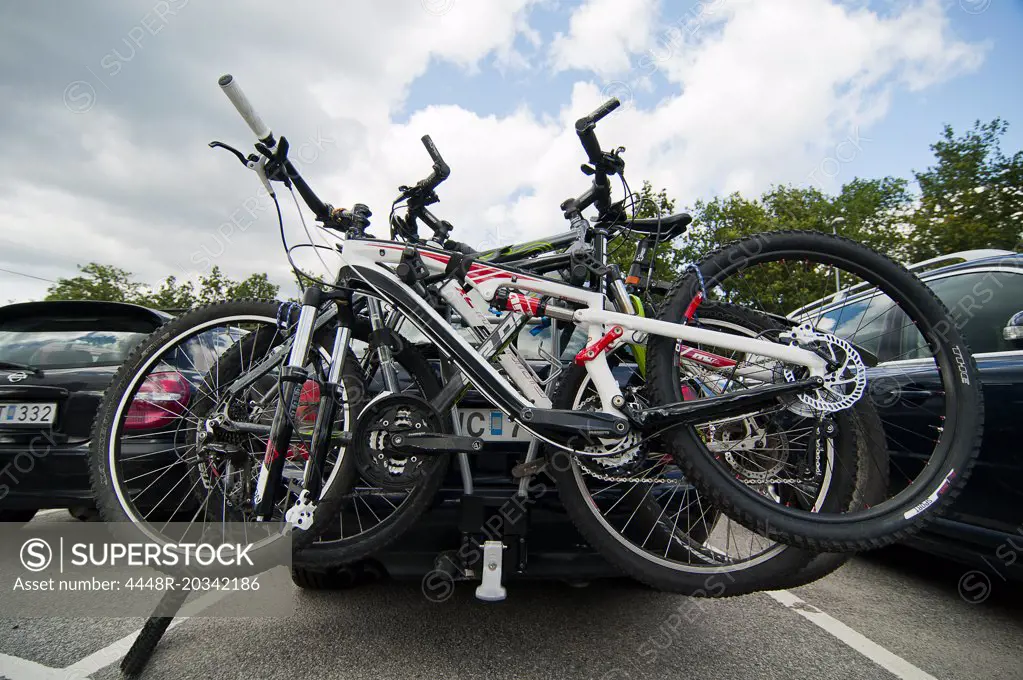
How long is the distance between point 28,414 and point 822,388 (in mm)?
3683

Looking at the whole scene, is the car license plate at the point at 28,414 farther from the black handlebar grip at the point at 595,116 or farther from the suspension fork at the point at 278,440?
the black handlebar grip at the point at 595,116

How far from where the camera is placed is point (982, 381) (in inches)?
100

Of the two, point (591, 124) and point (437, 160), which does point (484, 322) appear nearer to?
point (437, 160)

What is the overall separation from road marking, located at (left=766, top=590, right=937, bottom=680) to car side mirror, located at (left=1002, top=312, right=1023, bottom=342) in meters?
1.53

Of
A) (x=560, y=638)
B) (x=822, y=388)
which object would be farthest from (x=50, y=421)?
(x=822, y=388)

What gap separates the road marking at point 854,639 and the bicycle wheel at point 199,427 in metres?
2.33

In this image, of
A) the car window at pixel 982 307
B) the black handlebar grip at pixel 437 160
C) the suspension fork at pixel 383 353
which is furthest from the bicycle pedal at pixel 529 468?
the car window at pixel 982 307

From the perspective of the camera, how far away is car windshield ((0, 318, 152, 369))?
9.48 feet

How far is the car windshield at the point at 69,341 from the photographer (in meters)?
2.89

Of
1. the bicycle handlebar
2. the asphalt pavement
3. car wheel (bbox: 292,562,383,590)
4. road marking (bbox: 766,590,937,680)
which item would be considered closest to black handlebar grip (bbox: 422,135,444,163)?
the bicycle handlebar

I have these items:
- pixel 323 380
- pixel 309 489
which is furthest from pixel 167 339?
pixel 309 489

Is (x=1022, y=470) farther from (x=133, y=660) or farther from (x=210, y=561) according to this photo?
(x=133, y=660)

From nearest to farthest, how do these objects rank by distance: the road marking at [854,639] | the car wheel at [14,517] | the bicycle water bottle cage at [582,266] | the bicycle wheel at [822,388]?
1. the bicycle wheel at [822,388]
2. the bicycle water bottle cage at [582,266]
3. the road marking at [854,639]
4. the car wheel at [14,517]

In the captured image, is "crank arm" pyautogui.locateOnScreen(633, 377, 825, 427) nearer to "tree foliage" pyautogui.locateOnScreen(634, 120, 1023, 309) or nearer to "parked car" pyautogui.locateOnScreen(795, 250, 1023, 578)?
"parked car" pyautogui.locateOnScreen(795, 250, 1023, 578)
